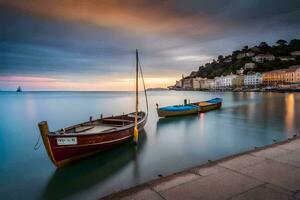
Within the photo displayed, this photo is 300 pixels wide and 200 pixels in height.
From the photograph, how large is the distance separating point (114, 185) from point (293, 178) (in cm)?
515

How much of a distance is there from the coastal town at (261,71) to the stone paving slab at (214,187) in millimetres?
109539

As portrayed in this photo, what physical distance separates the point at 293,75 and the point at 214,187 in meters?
126

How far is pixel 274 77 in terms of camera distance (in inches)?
4724

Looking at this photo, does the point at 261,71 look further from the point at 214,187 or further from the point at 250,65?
the point at 214,187

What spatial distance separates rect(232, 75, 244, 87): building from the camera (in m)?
141

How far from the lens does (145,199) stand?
423 centimetres

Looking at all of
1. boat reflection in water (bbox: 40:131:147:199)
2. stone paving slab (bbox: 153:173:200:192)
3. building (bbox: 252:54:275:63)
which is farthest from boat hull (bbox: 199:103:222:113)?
building (bbox: 252:54:275:63)

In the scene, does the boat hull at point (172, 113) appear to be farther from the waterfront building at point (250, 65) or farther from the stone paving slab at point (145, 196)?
the waterfront building at point (250, 65)

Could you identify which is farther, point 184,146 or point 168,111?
point 168,111

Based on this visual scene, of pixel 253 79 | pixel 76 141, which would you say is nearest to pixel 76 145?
pixel 76 141

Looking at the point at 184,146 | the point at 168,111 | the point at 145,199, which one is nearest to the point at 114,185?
the point at 145,199

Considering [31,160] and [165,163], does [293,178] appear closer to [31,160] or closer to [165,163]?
[165,163]

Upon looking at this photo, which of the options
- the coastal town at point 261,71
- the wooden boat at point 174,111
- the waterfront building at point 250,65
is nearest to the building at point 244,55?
the coastal town at point 261,71

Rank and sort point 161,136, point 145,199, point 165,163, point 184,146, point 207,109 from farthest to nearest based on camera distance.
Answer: point 207,109 → point 161,136 → point 184,146 → point 165,163 → point 145,199
